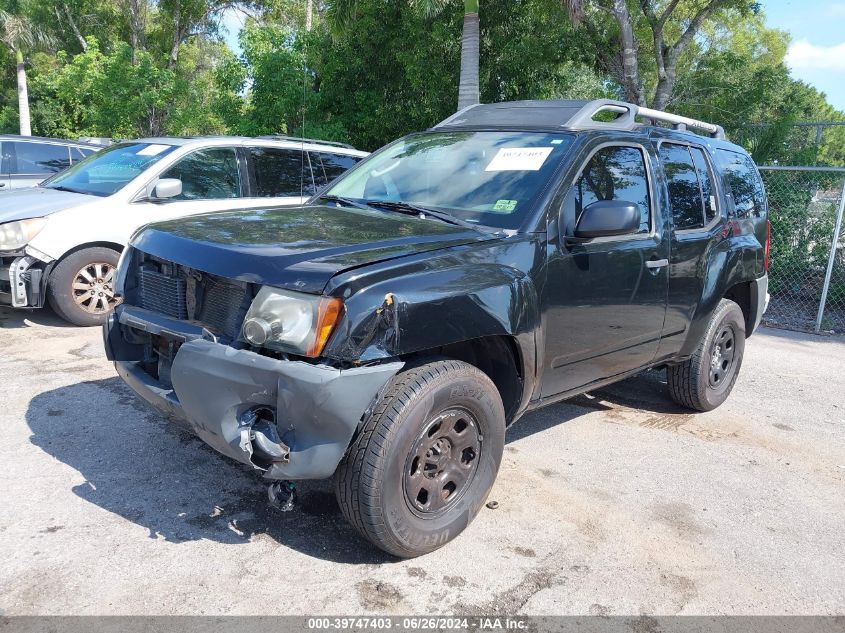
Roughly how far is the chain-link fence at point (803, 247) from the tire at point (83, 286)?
781cm

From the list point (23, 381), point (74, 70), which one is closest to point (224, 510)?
point (23, 381)

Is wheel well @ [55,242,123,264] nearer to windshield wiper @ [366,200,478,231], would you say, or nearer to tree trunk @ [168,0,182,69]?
windshield wiper @ [366,200,478,231]

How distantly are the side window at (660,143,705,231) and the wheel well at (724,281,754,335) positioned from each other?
3.09ft

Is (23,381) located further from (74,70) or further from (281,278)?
(74,70)

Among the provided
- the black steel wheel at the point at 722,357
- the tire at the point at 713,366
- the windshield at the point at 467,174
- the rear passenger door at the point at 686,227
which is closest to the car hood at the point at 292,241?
the windshield at the point at 467,174

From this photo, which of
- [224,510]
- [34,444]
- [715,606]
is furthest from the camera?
[34,444]

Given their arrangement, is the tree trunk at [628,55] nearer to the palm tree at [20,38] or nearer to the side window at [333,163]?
the side window at [333,163]

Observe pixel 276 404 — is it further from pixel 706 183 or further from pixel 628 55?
pixel 628 55

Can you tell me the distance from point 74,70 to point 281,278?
940 inches

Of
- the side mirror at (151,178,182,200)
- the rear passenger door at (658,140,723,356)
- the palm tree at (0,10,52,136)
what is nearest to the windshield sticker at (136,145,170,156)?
the side mirror at (151,178,182,200)

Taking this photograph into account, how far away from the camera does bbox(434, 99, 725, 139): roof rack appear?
4.25m

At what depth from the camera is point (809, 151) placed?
10797 millimetres

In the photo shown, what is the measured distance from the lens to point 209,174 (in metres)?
7.11

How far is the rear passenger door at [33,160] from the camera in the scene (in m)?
10.6
